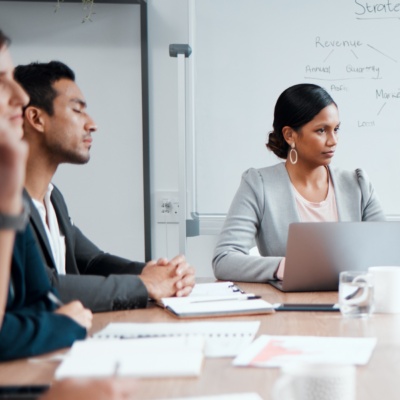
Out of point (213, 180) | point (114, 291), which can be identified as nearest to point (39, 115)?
point (114, 291)

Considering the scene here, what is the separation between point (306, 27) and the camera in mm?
3166

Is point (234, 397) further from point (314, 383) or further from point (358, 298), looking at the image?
point (358, 298)

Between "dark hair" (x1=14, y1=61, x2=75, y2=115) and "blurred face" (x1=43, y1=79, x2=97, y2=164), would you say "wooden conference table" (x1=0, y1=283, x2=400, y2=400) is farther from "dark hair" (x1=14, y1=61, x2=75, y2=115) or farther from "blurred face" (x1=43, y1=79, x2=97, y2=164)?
"dark hair" (x1=14, y1=61, x2=75, y2=115)

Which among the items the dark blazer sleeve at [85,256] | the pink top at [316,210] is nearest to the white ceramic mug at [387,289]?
the dark blazer sleeve at [85,256]

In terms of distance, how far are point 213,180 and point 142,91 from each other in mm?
511

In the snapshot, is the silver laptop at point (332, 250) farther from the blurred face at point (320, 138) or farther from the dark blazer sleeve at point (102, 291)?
the blurred face at point (320, 138)

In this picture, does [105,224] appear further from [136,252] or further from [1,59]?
[1,59]

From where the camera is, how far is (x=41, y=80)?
2.20m

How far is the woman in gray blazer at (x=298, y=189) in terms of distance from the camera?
7.95ft

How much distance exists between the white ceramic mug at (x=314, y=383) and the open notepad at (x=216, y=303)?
2.18 ft

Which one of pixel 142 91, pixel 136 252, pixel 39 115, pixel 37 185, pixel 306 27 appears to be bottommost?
pixel 136 252

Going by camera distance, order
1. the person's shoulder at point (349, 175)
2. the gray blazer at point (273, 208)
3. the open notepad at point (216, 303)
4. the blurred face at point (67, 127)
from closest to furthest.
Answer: the open notepad at point (216, 303) < the blurred face at point (67, 127) < the gray blazer at point (273, 208) < the person's shoulder at point (349, 175)

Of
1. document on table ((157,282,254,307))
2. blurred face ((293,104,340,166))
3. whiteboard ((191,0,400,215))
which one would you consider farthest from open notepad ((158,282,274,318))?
whiteboard ((191,0,400,215))

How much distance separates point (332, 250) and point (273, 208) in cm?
64
